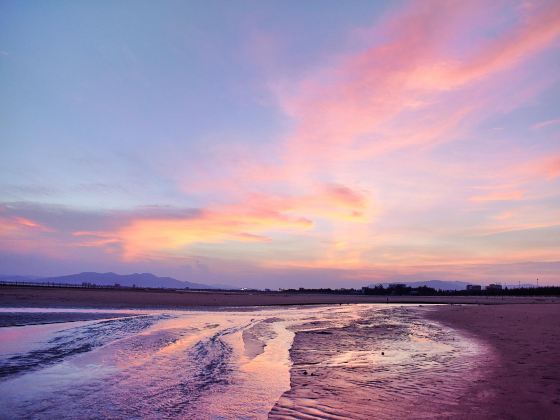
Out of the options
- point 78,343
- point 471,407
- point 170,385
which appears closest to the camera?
point 471,407

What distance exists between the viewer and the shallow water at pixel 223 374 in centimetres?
A: 853

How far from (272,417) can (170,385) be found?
3.75m

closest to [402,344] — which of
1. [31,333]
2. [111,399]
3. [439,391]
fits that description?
[439,391]

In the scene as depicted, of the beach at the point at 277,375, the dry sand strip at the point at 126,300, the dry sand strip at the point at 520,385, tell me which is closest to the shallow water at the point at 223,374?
the beach at the point at 277,375

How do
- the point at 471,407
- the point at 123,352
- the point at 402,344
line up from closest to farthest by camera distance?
the point at 471,407 → the point at 123,352 → the point at 402,344

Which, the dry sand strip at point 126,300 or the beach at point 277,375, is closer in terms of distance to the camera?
the beach at point 277,375

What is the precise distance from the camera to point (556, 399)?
8.75 metres

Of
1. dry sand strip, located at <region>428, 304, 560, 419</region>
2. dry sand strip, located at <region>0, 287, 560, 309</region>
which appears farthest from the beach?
dry sand strip, located at <region>0, 287, 560, 309</region>

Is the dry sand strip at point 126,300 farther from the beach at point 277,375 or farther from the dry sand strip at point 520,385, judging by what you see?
the dry sand strip at point 520,385

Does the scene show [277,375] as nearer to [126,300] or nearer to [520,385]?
[520,385]

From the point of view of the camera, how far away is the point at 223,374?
1209cm

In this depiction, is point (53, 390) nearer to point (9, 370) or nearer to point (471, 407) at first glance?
point (9, 370)

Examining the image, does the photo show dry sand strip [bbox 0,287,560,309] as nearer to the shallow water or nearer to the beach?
the shallow water

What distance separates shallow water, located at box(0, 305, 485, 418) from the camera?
853 centimetres
